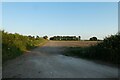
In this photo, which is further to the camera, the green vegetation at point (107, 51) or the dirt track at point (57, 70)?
the green vegetation at point (107, 51)

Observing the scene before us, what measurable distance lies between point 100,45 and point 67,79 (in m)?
10.6

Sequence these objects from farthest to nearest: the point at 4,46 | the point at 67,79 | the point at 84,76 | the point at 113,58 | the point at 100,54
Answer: the point at 4,46 → the point at 100,54 → the point at 113,58 → the point at 84,76 → the point at 67,79

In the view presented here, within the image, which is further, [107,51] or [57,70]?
[107,51]

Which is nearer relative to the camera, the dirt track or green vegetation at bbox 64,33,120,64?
the dirt track

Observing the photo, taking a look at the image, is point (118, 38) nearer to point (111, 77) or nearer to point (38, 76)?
point (111, 77)

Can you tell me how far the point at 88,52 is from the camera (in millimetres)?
19844

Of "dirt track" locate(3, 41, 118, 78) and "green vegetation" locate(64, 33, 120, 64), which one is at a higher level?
"green vegetation" locate(64, 33, 120, 64)

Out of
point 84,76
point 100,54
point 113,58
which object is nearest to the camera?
point 84,76

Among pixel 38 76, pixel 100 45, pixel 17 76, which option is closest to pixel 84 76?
pixel 38 76

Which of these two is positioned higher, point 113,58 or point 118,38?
point 118,38

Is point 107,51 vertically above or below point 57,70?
above

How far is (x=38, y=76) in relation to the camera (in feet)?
35.2

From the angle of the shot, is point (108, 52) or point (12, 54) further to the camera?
point (12, 54)

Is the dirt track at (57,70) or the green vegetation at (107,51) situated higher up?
the green vegetation at (107,51)
